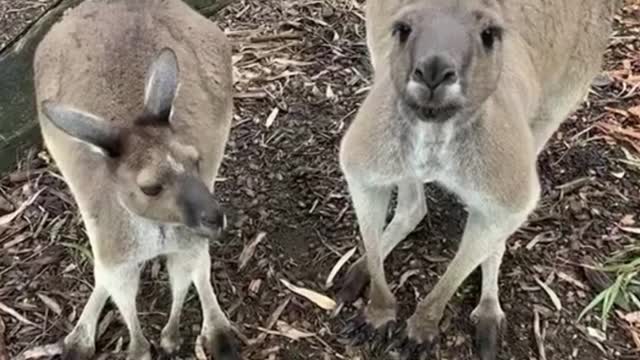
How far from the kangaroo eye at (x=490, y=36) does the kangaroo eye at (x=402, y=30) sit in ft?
0.77

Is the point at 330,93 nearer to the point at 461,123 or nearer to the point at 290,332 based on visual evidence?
the point at 290,332

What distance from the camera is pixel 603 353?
4578 mm

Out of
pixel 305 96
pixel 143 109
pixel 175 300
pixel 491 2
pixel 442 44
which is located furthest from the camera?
pixel 305 96

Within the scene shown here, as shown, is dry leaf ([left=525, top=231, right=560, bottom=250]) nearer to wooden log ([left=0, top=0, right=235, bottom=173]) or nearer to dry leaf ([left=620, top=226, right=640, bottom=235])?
dry leaf ([left=620, top=226, right=640, bottom=235])

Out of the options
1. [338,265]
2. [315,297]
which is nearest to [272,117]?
[338,265]

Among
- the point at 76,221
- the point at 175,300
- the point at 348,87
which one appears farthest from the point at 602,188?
the point at 76,221

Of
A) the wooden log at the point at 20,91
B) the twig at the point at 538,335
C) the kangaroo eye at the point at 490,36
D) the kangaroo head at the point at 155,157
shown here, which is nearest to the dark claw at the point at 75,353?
the kangaroo head at the point at 155,157

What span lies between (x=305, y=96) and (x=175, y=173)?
1889 millimetres

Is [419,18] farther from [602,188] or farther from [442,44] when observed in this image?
[602,188]

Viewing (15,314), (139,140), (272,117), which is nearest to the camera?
(139,140)

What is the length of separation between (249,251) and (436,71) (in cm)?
178

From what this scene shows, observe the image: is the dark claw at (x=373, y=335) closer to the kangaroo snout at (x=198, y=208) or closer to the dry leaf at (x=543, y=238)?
the dry leaf at (x=543, y=238)

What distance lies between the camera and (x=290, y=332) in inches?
181

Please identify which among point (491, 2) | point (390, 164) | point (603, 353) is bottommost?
point (603, 353)
